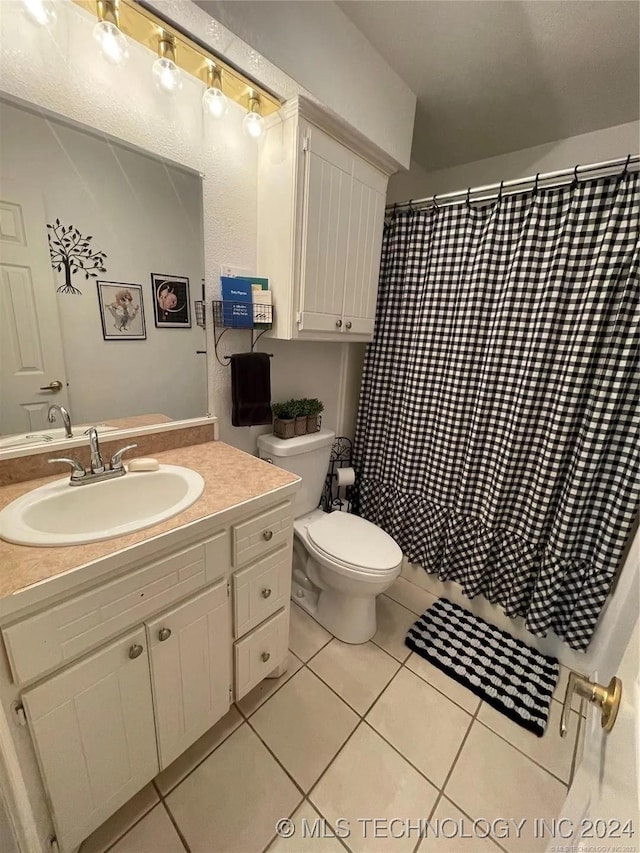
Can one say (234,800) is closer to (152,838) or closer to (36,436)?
(152,838)

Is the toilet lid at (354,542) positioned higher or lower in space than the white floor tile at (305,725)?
higher

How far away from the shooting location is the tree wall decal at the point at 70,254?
3.21 feet

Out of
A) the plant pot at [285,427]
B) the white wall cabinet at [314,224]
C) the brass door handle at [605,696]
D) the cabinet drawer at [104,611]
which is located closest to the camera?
the brass door handle at [605,696]

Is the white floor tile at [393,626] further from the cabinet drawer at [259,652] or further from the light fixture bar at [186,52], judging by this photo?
the light fixture bar at [186,52]

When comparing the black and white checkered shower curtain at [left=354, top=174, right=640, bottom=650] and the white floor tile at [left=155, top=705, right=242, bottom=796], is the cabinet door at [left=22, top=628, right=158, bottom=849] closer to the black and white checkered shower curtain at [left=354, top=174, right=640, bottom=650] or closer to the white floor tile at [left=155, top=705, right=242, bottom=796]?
the white floor tile at [left=155, top=705, right=242, bottom=796]

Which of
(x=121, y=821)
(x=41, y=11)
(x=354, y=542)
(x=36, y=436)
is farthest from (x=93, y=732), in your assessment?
(x=41, y=11)

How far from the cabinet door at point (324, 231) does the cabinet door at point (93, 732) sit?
1189 mm

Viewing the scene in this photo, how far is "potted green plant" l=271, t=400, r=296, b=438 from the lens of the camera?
1591 millimetres

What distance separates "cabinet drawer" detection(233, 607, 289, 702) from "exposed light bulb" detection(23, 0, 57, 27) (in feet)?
5.79

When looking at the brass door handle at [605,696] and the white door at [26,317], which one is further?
the white door at [26,317]

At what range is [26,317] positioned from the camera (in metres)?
0.96

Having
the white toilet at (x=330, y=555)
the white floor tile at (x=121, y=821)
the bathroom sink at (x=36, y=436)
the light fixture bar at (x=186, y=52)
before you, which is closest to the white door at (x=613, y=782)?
the white toilet at (x=330, y=555)

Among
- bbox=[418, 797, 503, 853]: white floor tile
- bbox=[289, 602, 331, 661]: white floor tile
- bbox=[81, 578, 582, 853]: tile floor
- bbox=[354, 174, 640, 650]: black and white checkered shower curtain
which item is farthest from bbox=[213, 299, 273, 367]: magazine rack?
bbox=[418, 797, 503, 853]: white floor tile

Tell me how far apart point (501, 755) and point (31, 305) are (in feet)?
6.77
